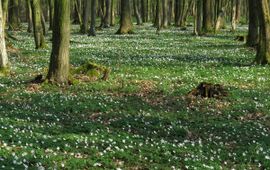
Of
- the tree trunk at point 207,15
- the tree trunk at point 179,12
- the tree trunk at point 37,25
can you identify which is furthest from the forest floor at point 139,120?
the tree trunk at point 179,12

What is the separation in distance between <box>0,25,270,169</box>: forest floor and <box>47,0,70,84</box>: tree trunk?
0.60 m

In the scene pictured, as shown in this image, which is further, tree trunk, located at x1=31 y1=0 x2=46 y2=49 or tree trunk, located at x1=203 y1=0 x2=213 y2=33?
tree trunk, located at x1=203 y1=0 x2=213 y2=33

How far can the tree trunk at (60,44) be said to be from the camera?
19672mm

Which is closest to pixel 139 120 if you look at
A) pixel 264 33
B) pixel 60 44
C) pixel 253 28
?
pixel 60 44

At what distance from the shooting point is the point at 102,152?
36.4ft

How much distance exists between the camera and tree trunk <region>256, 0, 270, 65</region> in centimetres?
2616

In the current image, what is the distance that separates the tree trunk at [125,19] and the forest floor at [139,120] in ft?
86.9

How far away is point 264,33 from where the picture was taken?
2625 cm

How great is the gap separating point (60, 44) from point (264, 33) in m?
12.8

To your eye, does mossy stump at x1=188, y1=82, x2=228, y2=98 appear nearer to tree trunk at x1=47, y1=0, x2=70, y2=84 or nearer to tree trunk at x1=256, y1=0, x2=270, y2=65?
tree trunk at x1=47, y1=0, x2=70, y2=84

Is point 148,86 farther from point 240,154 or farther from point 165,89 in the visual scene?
point 240,154

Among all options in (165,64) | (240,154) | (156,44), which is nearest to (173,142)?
(240,154)

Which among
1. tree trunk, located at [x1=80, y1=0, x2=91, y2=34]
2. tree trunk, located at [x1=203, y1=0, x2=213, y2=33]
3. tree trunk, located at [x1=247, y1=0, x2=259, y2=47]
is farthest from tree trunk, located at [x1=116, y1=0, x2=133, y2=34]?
tree trunk, located at [x1=247, y1=0, x2=259, y2=47]

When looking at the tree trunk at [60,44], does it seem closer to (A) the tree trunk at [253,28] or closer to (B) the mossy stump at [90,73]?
(B) the mossy stump at [90,73]
